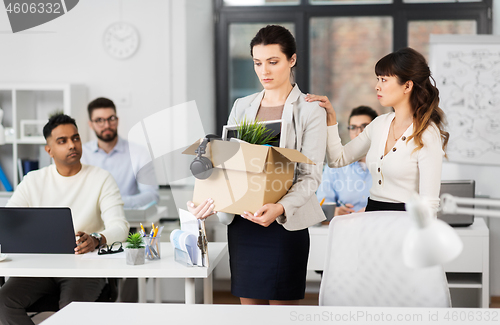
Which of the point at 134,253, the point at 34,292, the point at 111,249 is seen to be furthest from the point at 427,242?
the point at 34,292

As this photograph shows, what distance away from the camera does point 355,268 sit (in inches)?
56.6

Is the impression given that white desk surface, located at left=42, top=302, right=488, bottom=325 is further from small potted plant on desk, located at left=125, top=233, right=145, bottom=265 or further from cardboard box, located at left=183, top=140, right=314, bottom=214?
small potted plant on desk, located at left=125, top=233, right=145, bottom=265

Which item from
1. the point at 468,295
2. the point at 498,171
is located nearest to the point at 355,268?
the point at 468,295

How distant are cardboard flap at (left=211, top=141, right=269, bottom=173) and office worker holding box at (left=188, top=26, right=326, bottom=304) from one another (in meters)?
0.21

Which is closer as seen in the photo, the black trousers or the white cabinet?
the black trousers

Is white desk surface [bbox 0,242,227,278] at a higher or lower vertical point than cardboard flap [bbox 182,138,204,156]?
lower

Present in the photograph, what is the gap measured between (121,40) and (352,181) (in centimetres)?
227

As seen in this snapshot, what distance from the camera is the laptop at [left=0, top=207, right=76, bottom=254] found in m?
1.90

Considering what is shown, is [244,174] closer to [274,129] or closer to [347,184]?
[274,129]

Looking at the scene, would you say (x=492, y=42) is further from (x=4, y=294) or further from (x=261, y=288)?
(x=4, y=294)

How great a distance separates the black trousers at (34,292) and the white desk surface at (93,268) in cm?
29

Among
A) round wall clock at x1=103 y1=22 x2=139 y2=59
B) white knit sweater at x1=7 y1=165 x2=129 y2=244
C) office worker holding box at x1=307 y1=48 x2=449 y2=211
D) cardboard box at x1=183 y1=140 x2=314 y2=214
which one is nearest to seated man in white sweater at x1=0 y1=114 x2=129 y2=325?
white knit sweater at x1=7 y1=165 x2=129 y2=244

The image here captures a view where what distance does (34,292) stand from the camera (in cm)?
217

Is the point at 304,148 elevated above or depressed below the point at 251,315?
above
